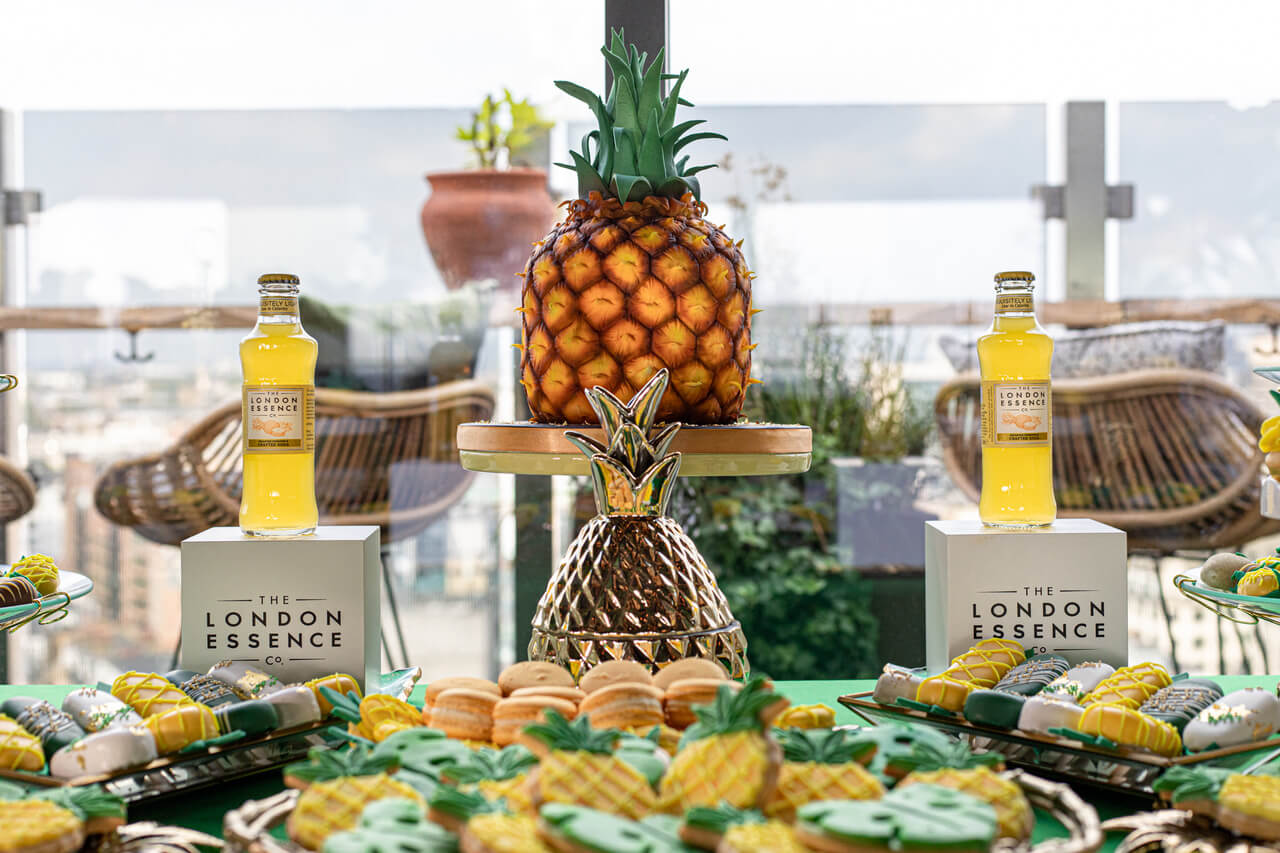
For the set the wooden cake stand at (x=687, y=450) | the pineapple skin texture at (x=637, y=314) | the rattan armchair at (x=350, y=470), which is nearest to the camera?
the wooden cake stand at (x=687, y=450)

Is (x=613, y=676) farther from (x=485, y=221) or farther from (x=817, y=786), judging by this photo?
(x=485, y=221)

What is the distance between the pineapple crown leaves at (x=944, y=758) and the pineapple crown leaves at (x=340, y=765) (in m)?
0.28

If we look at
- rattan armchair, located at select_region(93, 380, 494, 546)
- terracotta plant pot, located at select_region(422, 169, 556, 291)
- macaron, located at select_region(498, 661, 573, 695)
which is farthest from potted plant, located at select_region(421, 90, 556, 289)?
macaron, located at select_region(498, 661, 573, 695)

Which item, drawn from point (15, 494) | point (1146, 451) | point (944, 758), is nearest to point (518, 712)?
point (944, 758)

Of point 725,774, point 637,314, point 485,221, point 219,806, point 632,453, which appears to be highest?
point 485,221

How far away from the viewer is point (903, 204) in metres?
2.49

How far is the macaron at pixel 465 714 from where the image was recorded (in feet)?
2.33

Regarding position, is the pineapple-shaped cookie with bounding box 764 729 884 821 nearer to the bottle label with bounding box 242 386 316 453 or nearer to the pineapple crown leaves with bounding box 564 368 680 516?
the pineapple crown leaves with bounding box 564 368 680 516

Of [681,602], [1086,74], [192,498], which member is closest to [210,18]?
[192,498]

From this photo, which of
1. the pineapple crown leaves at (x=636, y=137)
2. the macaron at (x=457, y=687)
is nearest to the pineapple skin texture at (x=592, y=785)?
the macaron at (x=457, y=687)

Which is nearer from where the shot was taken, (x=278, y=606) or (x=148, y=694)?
(x=148, y=694)

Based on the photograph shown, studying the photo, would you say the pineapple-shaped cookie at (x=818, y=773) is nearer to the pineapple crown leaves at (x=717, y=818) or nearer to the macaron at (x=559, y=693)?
the pineapple crown leaves at (x=717, y=818)

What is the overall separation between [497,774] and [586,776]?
0.24 feet

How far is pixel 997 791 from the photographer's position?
0.52 metres
